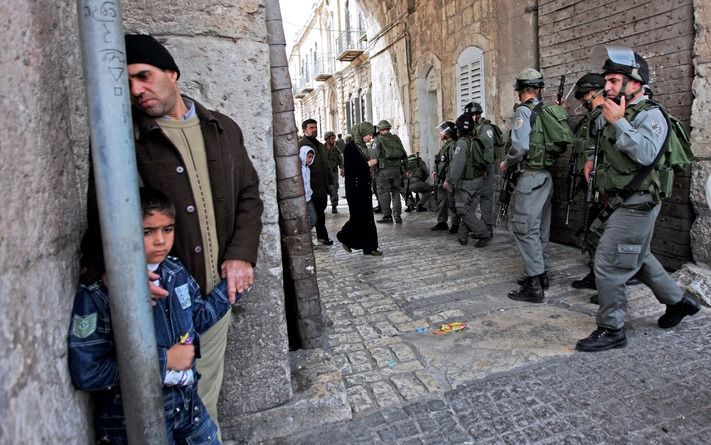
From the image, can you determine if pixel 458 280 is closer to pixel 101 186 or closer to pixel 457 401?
pixel 457 401

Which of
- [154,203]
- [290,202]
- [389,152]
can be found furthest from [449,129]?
[154,203]

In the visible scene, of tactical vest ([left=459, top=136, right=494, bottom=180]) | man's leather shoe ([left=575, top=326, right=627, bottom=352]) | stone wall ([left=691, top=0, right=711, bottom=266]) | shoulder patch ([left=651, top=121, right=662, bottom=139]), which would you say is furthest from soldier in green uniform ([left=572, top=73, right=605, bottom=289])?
tactical vest ([left=459, top=136, right=494, bottom=180])

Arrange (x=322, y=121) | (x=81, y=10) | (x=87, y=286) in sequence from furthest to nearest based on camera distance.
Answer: (x=322, y=121) → (x=87, y=286) → (x=81, y=10)

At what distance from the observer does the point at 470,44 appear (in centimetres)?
866

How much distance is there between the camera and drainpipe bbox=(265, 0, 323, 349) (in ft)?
9.20

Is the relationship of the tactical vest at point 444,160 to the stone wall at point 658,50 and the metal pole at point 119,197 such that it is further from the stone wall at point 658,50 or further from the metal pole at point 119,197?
the metal pole at point 119,197

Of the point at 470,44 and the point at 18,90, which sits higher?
the point at 470,44

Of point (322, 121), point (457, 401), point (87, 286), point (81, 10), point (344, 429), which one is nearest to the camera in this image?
point (81, 10)

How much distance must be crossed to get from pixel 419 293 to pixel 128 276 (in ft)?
12.6

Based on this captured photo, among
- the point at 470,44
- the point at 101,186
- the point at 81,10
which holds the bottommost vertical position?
the point at 101,186

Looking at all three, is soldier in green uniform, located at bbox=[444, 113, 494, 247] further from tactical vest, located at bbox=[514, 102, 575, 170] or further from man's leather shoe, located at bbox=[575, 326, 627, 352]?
man's leather shoe, located at bbox=[575, 326, 627, 352]

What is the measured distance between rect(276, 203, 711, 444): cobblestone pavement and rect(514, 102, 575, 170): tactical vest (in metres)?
1.18

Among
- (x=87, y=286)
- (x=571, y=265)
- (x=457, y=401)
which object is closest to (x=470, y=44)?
(x=571, y=265)

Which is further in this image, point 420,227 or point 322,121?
point 322,121
